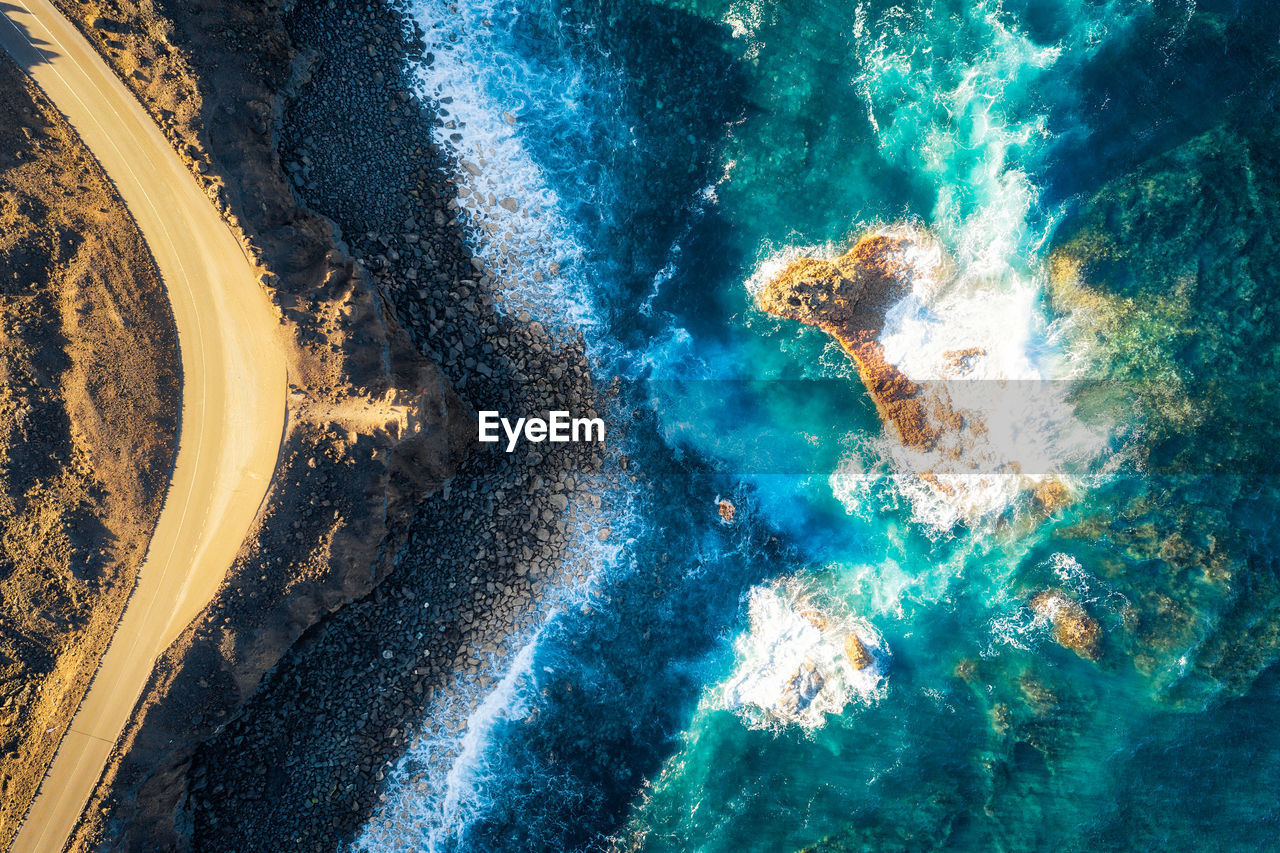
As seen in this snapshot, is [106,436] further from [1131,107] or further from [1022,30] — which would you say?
[1131,107]

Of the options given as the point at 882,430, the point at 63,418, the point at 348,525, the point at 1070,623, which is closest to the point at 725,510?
the point at 882,430

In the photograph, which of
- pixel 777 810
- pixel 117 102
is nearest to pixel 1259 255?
pixel 777 810

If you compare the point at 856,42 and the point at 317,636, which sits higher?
the point at 856,42

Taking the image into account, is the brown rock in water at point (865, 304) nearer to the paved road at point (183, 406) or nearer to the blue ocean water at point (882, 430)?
the blue ocean water at point (882, 430)

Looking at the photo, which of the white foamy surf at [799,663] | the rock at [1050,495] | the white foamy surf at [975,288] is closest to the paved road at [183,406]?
the white foamy surf at [799,663]

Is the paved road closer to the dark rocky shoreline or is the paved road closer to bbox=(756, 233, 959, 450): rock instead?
the dark rocky shoreline

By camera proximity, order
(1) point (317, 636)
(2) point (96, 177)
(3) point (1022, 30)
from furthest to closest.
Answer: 1. (3) point (1022, 30)
2. (1) point (317, 636)
3. (2) point (96, 177)
